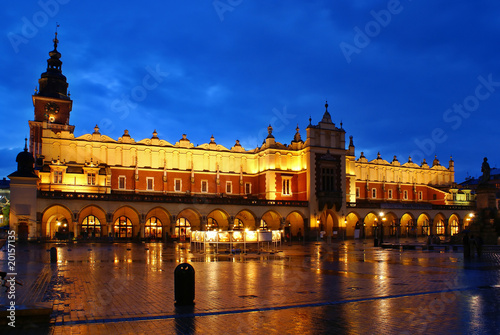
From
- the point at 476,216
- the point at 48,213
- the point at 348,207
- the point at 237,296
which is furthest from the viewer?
the point at 348,207

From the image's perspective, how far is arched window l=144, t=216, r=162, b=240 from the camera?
185ft

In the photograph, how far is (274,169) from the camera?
63.7 metres

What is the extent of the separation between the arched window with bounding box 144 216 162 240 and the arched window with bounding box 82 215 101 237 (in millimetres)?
5663

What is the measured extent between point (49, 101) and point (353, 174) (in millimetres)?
51153

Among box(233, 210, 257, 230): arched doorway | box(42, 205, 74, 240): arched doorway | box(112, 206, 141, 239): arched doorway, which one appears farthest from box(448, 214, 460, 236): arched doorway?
box(42, 205, 74, 240): arched doorway

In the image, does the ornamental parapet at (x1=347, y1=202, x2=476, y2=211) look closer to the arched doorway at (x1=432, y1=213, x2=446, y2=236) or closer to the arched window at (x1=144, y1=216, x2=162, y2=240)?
the arched doorway at (x1=432, y1=213, x2=446, y2=236)

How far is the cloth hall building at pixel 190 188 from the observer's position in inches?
1981

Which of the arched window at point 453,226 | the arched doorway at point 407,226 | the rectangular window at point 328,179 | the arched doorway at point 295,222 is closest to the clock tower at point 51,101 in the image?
the arched doorway at point 295,222

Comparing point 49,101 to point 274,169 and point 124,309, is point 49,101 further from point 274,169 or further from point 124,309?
point 124,309

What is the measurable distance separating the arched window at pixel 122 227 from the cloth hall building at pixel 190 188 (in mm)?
123

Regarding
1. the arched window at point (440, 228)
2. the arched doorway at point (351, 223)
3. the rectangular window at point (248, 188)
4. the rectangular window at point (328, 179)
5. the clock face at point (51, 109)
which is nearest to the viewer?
the rectangular window at point (328, 179)

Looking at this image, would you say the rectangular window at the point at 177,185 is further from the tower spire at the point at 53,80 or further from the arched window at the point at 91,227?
the tower spire at the point at 53,80

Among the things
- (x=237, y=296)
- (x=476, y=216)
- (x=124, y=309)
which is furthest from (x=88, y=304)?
(x=476, y=216)

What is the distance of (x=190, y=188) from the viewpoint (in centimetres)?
6306
